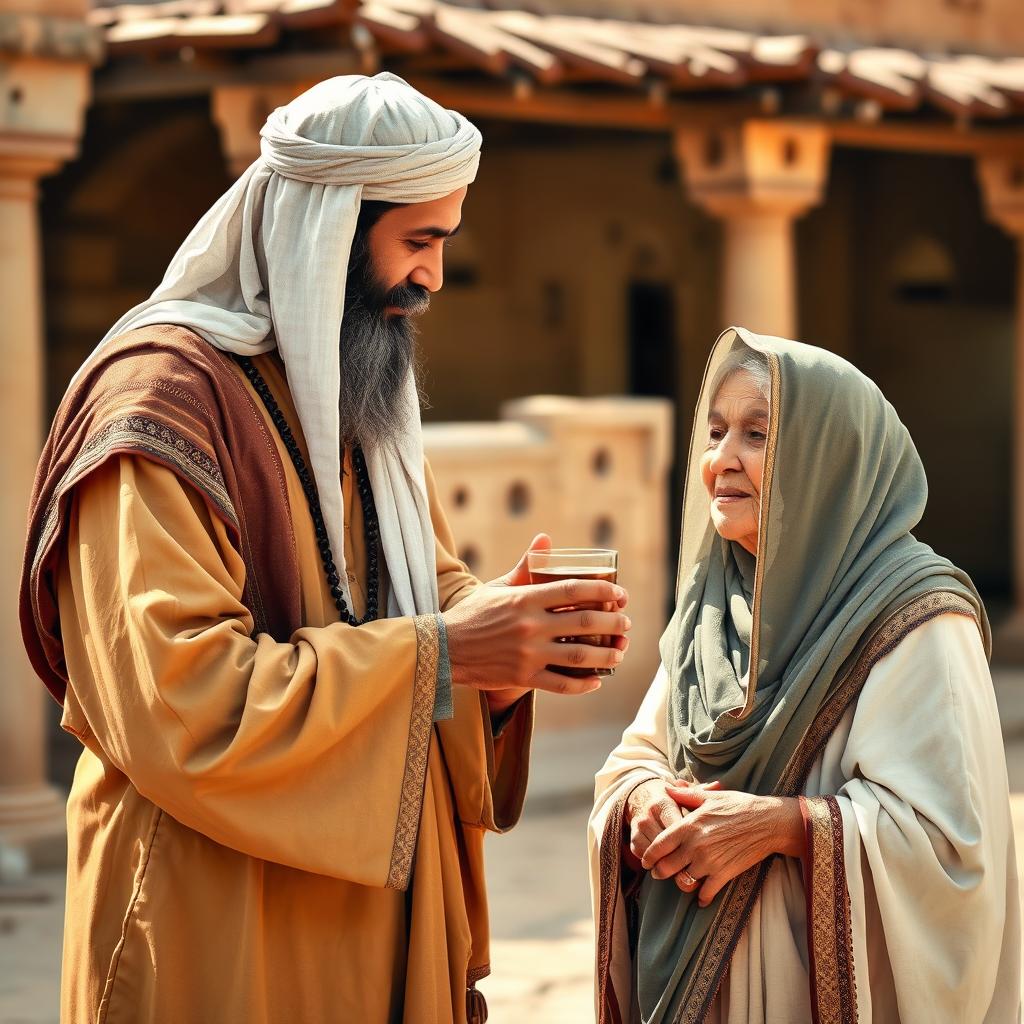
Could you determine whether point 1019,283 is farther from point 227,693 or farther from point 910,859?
point 227,693

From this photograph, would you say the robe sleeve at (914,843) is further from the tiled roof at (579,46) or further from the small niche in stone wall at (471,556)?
the small niche in stone wall at (471,556)

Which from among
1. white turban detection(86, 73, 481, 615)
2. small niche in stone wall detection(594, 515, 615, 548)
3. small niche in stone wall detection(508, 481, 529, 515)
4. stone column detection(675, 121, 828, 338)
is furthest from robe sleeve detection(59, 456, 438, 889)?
stone column detection(675, 121, 828, 338)

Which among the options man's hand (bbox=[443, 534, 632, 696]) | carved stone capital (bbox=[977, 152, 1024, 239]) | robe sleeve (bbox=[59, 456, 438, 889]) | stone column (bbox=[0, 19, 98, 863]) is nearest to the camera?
robe sleeve (bbox=[59, 456, 438, 889])

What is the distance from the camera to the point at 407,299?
289 centimetres

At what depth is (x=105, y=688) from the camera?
8.26 ft

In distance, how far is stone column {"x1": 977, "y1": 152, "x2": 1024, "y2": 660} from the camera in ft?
34.5

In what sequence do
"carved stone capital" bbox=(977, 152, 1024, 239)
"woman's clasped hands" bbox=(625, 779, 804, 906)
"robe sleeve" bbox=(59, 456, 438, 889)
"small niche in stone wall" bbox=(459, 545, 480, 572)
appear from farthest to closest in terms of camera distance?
"carved stone capital" bbox=(977, 152, 1024, 239) → "small niche in stone wall" bbox=(459, 545, 480, 572) → "woman's clasped hands" bbox=(625, 779, 804, 906) → "robe sleeve" bbox=(59, 456, 438, 889)

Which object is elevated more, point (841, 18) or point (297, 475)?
point (841, 18)

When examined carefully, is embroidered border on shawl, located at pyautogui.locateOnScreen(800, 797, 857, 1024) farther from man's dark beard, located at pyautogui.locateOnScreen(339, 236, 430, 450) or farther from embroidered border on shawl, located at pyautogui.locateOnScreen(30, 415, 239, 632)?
embroidered border on shawl, located at pyautogui.locateOnScreen(30, 415, 239, 632)

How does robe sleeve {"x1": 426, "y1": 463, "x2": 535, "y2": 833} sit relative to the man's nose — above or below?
below

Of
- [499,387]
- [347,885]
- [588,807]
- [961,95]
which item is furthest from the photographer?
[499,387]

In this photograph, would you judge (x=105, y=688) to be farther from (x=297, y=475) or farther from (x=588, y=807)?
(x=588, y=807)

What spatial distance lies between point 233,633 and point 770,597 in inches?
36.1

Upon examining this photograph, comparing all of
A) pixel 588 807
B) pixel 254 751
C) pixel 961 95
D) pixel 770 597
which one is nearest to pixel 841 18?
pixel 961 95
